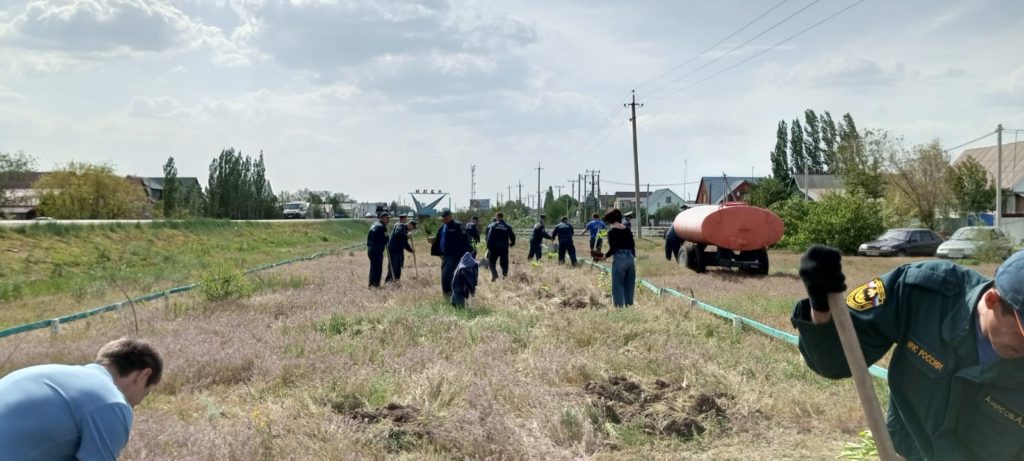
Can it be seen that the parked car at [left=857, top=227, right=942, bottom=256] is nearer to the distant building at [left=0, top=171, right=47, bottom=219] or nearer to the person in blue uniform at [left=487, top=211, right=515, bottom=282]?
the person in blue uniform at [left=487, top=211, right=515, bottom=282]

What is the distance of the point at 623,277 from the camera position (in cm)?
1081

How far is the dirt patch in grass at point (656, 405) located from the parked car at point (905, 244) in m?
25.5

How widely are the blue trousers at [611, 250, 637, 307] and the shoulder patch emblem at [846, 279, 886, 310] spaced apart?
8.17 metres

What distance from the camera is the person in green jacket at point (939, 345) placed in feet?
6.64

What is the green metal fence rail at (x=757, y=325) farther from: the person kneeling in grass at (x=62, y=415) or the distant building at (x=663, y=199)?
the distant building at (x=663, y=199)

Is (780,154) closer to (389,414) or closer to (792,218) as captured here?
(792,218)

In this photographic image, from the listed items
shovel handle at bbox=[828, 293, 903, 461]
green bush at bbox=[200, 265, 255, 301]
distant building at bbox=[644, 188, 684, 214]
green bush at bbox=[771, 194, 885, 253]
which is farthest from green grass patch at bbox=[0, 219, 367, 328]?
Answer: distant building at bbox=[644, 188, 684, 214]

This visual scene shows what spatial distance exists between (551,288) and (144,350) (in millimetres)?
10766

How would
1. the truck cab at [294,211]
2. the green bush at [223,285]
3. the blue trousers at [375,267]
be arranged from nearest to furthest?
the green bush at [223,285], the blue trousers at [375,267], the truck cab at [294,211]

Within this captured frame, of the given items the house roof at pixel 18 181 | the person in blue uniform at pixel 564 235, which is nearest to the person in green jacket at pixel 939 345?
the person in blue uniform at pixel 564 235

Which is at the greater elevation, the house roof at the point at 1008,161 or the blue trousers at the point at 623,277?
the house roof at the point at 1008,161

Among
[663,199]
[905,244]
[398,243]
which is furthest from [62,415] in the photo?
[663,199]

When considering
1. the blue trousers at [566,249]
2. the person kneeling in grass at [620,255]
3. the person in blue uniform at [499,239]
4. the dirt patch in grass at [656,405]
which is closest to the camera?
the dirt patch in grass at [656,405]

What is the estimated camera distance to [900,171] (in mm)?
39438
